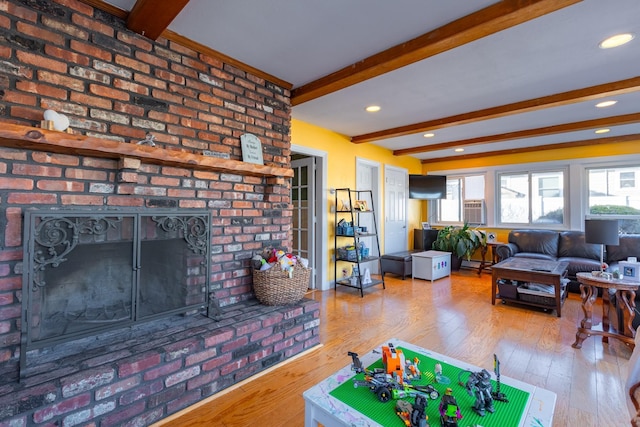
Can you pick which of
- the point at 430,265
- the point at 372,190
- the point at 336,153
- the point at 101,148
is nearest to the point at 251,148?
the point at 101,148

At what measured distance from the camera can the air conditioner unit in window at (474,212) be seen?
6.03m

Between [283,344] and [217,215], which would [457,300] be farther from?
[217,215]

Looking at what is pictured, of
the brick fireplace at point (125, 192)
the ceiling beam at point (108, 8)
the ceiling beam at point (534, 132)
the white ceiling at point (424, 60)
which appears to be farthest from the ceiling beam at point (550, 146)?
the ceiling beam at point (108, 8)

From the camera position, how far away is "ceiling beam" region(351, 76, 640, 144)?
108 inches

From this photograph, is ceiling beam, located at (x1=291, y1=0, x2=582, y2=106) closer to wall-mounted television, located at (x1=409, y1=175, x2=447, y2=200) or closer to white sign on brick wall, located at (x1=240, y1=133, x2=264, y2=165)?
white sign on brick wall, located at (x1=240, y1=133, x2=264, y2=165)

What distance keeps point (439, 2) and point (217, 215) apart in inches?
79.4

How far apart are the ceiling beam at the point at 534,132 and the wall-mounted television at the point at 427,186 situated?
0.71 metres

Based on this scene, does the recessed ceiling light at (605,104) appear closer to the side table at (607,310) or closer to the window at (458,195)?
the side table at (607,310)

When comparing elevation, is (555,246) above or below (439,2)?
below

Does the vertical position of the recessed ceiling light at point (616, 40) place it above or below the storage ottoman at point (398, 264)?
above

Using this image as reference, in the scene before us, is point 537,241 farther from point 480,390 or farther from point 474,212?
point 480,390

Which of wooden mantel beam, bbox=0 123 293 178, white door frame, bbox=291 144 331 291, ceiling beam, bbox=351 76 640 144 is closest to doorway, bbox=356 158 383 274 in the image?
ceiling beam, bbox=351 76 640 144

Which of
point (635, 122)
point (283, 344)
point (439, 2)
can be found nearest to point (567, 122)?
point (635, 122)

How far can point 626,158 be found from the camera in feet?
15.4
